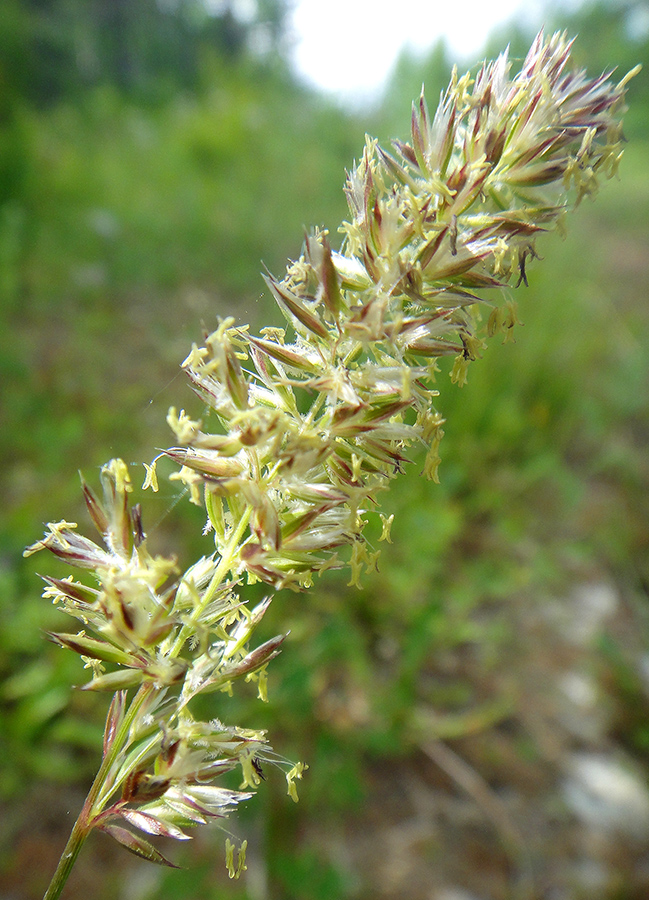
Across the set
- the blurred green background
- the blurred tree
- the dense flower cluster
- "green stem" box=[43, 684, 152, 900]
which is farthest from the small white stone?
the blurred tree

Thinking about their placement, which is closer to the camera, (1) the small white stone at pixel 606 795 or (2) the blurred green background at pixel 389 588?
(2) the blurred green background at pixel 389 588

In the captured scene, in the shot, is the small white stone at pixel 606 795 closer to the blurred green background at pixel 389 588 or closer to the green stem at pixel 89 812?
the blurred green background at pixel 389 588

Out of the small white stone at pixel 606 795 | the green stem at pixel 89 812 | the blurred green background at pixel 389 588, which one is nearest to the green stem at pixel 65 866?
the green stem at pixel 89 812

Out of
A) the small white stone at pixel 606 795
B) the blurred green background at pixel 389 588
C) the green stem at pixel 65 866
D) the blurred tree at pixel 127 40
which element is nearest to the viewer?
the green stem at pixel 65 866

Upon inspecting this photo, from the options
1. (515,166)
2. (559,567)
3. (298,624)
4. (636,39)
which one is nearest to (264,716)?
(298,624)

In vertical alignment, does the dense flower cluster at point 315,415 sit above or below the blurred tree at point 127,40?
below

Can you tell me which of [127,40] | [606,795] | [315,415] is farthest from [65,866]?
[127,40]

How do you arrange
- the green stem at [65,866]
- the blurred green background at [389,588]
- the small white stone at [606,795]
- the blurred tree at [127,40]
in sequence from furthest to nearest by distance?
the blurred tree at [127,40], the small white stone at [606,795], the blurred green background at [389,588], the green stem at [65,866]
